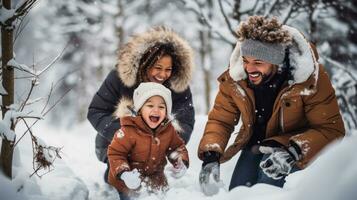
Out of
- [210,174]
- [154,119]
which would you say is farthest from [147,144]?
[210,174]

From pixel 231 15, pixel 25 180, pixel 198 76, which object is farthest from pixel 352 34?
pixel 198 76

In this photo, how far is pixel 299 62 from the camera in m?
3.46

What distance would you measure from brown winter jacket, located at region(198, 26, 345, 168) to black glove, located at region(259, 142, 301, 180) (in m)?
0.07

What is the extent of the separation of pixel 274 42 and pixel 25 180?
2382 mm

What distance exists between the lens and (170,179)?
4246 millimetres

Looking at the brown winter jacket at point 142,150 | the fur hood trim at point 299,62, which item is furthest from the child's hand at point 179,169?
the fur hood trim at point 299,62

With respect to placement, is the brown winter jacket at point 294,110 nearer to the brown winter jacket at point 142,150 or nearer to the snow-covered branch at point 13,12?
the brown winter jacket at point 142,150

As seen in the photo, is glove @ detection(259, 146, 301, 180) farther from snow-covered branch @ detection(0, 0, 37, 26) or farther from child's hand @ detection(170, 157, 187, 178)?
snow-covered branch @ detection(0, 0, 37, 26)

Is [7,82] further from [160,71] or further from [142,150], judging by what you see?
[160,71]

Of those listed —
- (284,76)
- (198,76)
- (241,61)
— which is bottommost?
(198,76)

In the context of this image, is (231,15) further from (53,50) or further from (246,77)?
(53,50)

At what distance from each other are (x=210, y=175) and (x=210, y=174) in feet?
0.04

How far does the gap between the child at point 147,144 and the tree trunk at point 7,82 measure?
0.87 metres

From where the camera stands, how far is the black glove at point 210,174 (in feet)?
11.5
